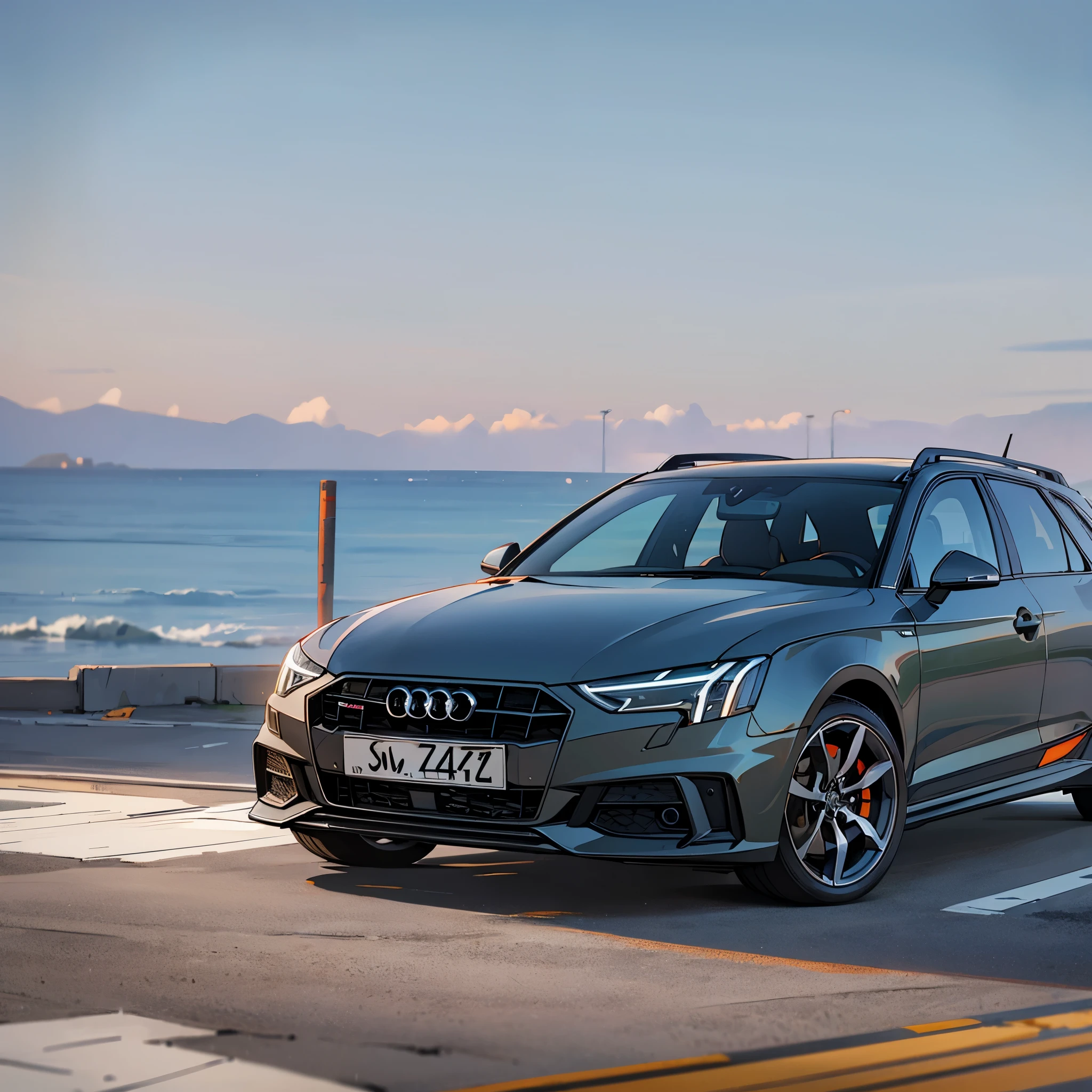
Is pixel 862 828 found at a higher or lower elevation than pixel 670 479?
lower

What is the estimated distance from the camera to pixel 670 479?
7.43m

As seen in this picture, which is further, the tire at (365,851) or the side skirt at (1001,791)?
the tire at (365,851)

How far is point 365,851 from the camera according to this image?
655 cm

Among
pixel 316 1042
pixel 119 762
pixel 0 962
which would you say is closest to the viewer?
pixel 316 1042

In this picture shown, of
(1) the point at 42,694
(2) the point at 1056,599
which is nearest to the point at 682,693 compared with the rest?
(2) the point at 1056,599

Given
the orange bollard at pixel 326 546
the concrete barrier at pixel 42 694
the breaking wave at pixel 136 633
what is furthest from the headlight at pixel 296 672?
the breaking wave at pixel 136 633

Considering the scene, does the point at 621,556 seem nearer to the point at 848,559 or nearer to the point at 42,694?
the point at 848,559

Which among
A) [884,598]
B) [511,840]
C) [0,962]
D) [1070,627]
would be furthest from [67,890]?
[1070,627]

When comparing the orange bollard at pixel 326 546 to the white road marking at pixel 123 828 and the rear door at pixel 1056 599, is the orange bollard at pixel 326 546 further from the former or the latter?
the rear door at pixel 1056 599

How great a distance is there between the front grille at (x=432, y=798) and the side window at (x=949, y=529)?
6.75ft

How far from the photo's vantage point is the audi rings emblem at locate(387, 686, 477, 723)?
5.39 metres

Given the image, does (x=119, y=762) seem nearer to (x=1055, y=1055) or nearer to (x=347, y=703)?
(x=347, y=703)

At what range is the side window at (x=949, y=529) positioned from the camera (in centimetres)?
661

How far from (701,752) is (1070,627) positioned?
2.86 meters
